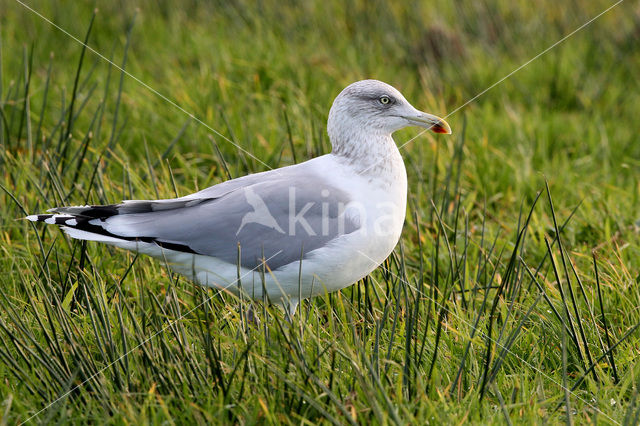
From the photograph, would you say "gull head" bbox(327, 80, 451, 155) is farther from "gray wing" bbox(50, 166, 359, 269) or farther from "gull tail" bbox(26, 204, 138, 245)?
"gull tail" bbox(26, 204, 138, 245)

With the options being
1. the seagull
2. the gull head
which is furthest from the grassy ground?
the gull head

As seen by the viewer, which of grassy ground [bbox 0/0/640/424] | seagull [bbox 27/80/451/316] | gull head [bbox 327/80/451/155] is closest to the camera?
grassy ground [bbox 0/0/640/424]

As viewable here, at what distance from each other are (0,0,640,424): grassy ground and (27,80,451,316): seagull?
18 centimetres

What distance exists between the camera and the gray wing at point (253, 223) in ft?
11.6

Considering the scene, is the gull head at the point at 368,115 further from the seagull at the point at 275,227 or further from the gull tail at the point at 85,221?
the gull tail at the point at 85,221

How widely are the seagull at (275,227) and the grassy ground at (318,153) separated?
18 cm

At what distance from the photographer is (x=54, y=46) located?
7.28 m

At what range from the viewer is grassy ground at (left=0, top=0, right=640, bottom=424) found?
116 inches

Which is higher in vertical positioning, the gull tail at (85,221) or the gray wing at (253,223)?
the gull tail at (85,221)

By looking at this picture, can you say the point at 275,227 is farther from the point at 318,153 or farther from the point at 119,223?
the point at 318,153

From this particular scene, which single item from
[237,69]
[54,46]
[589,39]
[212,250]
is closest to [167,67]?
[237,69]

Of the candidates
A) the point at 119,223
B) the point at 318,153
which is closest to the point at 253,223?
the point at 119,223

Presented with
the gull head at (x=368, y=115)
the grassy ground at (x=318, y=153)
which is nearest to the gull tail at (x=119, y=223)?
the grassy ground at (x=318, y=153)

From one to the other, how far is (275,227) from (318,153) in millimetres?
1465
